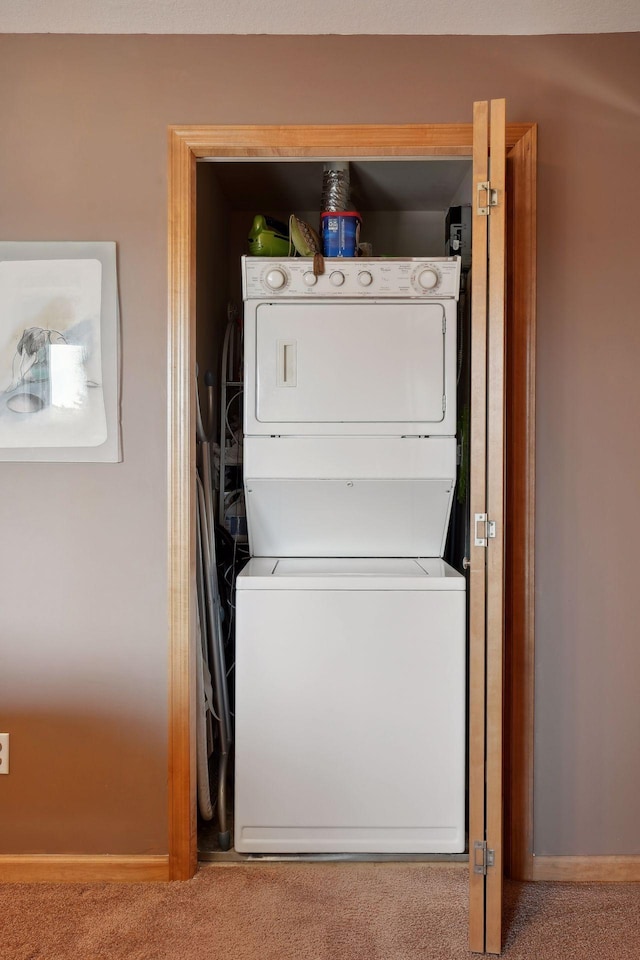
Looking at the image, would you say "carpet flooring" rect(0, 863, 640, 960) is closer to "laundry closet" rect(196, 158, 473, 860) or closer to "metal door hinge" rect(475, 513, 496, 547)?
"laundry closet" rect(196, 158, 473, 860)

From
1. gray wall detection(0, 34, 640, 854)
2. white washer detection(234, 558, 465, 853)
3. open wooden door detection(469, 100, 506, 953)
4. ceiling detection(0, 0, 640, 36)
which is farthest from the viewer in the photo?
white washer detection(234, 558, 465, 853)

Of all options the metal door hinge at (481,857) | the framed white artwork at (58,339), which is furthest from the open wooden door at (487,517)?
the framed white artwork at (58,339)

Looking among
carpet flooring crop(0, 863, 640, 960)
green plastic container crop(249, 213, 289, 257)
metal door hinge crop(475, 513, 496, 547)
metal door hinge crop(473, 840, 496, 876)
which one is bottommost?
carpet flooring crop(0, 863, 640, 960)

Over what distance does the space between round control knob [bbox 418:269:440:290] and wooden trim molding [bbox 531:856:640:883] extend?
181 cm

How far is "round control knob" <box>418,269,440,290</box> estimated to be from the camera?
7.55 ft

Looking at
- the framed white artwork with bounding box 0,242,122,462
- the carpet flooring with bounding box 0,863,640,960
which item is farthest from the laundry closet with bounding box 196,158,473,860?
the framed white artwork with bounding box 0,242,122,462

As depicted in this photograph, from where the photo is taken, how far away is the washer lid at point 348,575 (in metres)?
2.17

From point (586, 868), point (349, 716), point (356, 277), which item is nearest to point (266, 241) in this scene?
point (356, 277)

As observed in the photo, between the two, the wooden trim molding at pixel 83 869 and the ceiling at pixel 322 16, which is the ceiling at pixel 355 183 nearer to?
the ceiling at pixel 322 16

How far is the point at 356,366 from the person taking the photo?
2.37 meters

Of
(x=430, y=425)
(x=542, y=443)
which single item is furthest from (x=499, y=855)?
(x=430, y=425)

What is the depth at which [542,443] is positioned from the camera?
204cm

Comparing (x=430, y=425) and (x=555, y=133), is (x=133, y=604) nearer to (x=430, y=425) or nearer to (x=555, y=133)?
(x=430, y=425)

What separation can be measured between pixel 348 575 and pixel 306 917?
0.96 metres
